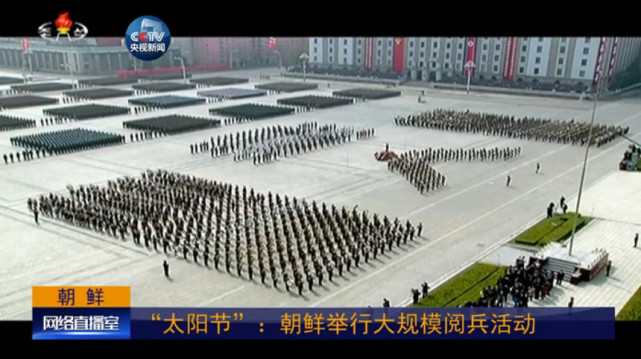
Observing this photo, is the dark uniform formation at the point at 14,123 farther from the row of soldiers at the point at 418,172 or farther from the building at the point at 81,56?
the building at the point at 81,56

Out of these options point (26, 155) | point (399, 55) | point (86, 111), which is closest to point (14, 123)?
point (86, 111)

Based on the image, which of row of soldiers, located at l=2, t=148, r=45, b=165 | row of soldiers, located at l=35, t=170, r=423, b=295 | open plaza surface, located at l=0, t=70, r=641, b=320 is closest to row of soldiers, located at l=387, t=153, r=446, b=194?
open plaza surface, located at l=0, t=70, r=641, b=320

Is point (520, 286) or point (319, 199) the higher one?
point (520, 286)

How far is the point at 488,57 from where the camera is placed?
8044 centimetres

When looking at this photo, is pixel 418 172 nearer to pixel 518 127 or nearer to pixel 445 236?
pixel 445 236

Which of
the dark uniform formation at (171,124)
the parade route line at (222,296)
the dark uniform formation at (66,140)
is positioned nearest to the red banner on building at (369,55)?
the dark uniform formation at (171,124)

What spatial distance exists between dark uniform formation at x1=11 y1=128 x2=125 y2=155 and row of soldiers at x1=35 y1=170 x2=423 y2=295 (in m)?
10.7

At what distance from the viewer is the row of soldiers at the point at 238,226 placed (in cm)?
2070

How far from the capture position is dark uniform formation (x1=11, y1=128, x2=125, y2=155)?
38.4m

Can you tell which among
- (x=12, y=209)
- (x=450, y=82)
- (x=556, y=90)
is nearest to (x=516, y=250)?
(x=12, y=209)

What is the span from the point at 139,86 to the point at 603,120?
186 ft

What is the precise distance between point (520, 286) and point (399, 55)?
2984 inches
